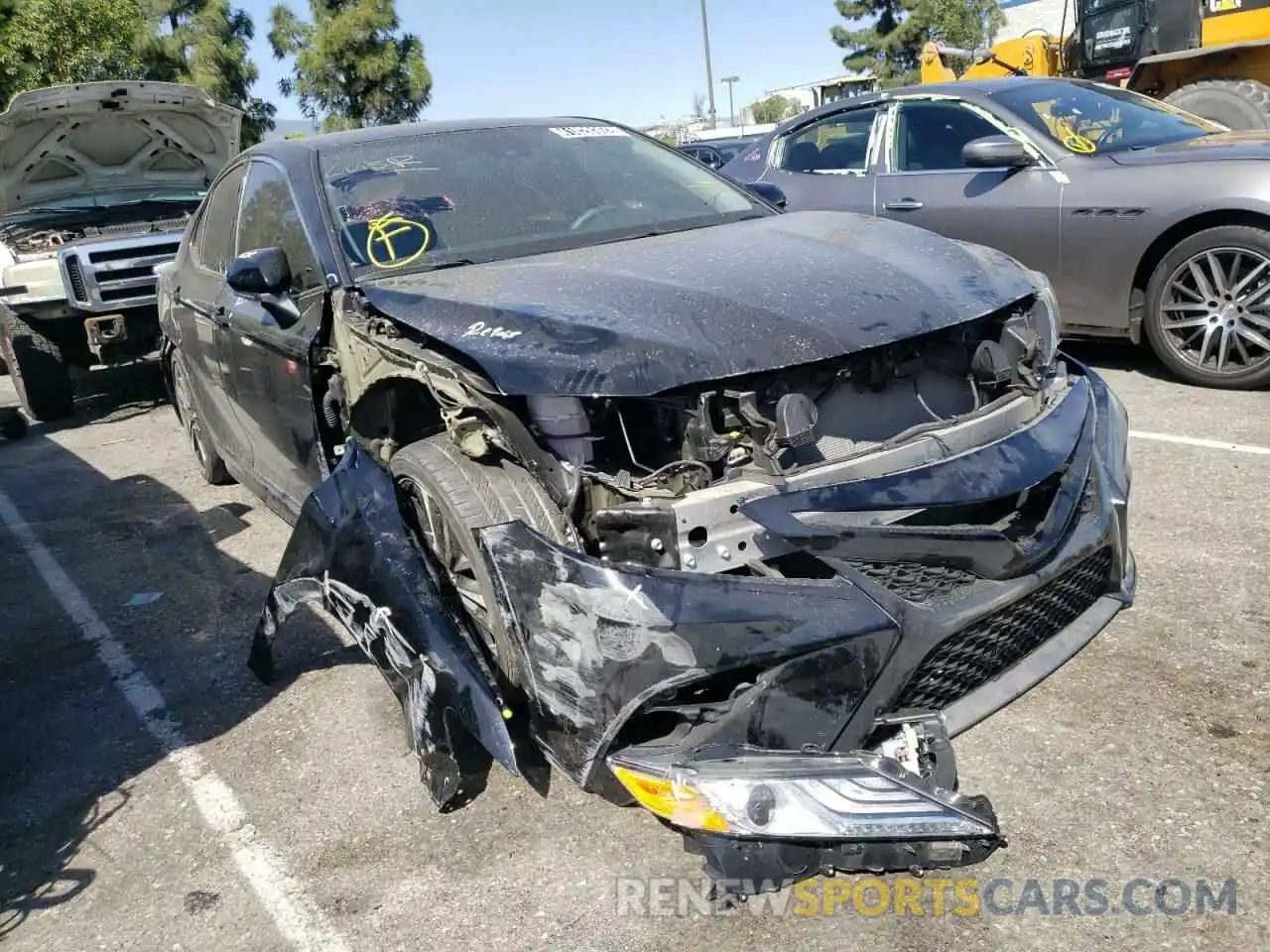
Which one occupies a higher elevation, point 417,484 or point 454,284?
point 454,284

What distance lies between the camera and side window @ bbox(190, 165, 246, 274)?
14.3 feet

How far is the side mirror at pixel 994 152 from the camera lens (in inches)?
223

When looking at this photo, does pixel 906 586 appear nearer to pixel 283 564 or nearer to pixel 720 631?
pixel 720 631

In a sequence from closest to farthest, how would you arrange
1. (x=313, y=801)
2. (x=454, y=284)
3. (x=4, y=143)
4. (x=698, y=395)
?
1. (x=698, y=395)
2. (x=313, y=801)
3. (x=454, y=284)
4. (x=4, y=143)

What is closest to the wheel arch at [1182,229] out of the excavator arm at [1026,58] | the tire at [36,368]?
the excavator arm at [1026,58]

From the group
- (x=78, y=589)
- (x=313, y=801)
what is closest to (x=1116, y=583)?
(x=313, y=801)

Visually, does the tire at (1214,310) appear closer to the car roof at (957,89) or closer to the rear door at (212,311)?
the car roof at (957,89)

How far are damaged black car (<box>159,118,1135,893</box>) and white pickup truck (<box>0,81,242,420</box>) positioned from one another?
15.2 ft

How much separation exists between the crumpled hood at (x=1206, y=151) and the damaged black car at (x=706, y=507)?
9.32ft

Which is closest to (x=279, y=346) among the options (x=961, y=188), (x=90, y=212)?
(x=961, y=188)

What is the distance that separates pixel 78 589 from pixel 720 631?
3.57m

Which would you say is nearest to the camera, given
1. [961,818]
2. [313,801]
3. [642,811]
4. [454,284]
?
[961,818]

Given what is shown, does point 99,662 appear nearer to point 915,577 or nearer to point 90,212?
point 915,577

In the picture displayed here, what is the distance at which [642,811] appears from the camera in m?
2.66
